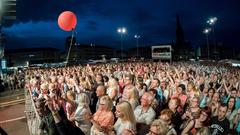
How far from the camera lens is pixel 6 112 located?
13.1 meters

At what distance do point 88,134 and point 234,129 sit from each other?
3.10 metres

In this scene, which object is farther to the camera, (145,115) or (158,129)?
(145,115)

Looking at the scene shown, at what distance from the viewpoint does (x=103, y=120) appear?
449 cm

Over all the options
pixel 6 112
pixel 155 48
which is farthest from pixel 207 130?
pixel 155 48

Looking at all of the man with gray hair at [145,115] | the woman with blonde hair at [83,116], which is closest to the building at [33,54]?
the woman with blonde hair at [83,116]

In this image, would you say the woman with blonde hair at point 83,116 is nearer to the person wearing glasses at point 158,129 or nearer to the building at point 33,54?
the person wearing glasses at point 158,129

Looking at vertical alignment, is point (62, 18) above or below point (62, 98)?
above

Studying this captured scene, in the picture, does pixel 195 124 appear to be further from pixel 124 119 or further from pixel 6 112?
pixel 6 112

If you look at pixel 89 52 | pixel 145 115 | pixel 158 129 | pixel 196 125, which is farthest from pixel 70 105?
pixel 89 52

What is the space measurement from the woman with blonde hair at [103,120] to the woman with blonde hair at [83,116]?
344mm

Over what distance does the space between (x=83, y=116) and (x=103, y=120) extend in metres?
0.66

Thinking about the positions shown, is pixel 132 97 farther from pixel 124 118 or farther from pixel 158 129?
pixel 158 129

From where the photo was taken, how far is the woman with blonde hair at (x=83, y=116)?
488cm

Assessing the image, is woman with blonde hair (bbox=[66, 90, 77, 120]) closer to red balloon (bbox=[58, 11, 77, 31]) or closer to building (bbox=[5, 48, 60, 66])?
red balloon (bbox=[58, 11, 77, 31])
